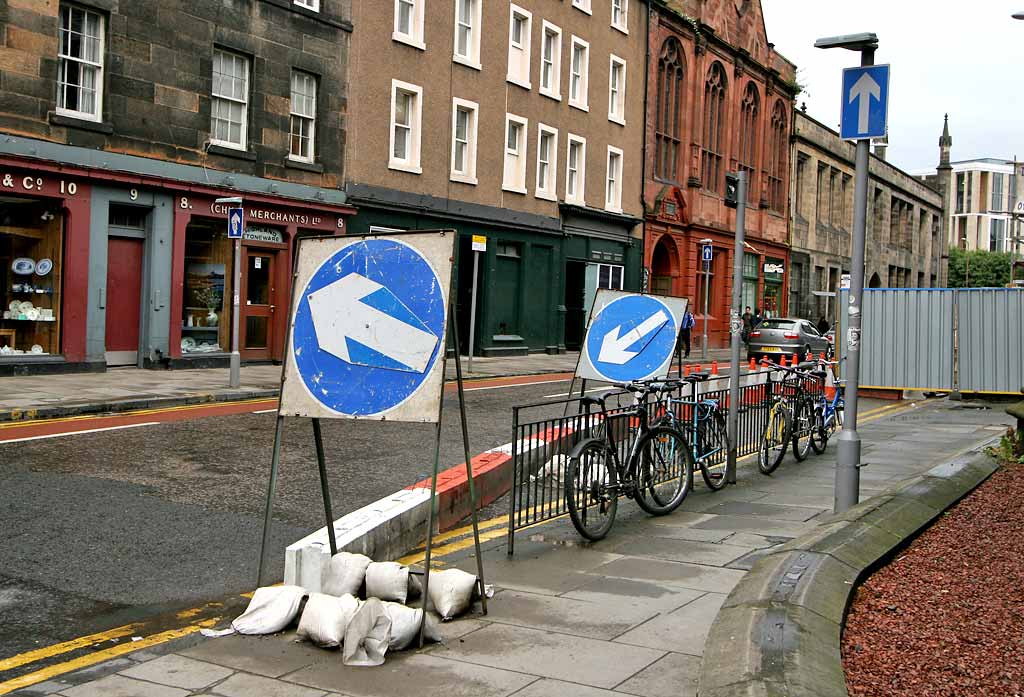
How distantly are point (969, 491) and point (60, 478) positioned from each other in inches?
300

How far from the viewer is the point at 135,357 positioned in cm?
2075

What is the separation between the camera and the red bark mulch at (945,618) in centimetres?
418

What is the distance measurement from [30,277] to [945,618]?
17510 mm

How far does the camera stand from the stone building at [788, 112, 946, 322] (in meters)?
53.9

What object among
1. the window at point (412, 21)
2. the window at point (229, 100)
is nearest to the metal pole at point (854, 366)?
the window at point (229, 100)

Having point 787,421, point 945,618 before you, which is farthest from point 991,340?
point 945,618

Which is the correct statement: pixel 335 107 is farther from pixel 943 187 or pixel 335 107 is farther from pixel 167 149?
pixel 943 187

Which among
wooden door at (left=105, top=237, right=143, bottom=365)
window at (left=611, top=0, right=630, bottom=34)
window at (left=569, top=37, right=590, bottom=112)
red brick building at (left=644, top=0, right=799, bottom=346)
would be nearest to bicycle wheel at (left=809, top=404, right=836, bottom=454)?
wooden door at (left=105, top=237, right=143, bottom=365)

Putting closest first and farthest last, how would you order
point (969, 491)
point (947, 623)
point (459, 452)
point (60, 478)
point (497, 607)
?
point (947, 623) → point (497, 607) → point (969, 491) → point (60, 478) → point (459, 452)

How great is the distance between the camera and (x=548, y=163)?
109 feet

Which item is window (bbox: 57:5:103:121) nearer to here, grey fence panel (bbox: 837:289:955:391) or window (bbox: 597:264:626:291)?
grey fence panel (bbox: 837:289:955:391)

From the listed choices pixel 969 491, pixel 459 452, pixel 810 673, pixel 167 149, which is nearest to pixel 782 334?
pixel 167 149

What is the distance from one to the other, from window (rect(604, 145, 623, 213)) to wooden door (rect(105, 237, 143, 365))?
772 inches

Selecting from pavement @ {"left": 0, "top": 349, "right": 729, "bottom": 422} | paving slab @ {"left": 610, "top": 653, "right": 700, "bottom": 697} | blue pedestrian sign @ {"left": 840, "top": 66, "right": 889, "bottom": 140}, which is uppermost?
blue pedestrian sign @ {"left": 840, "top": 66, "right": 889, "bottom": 140}
